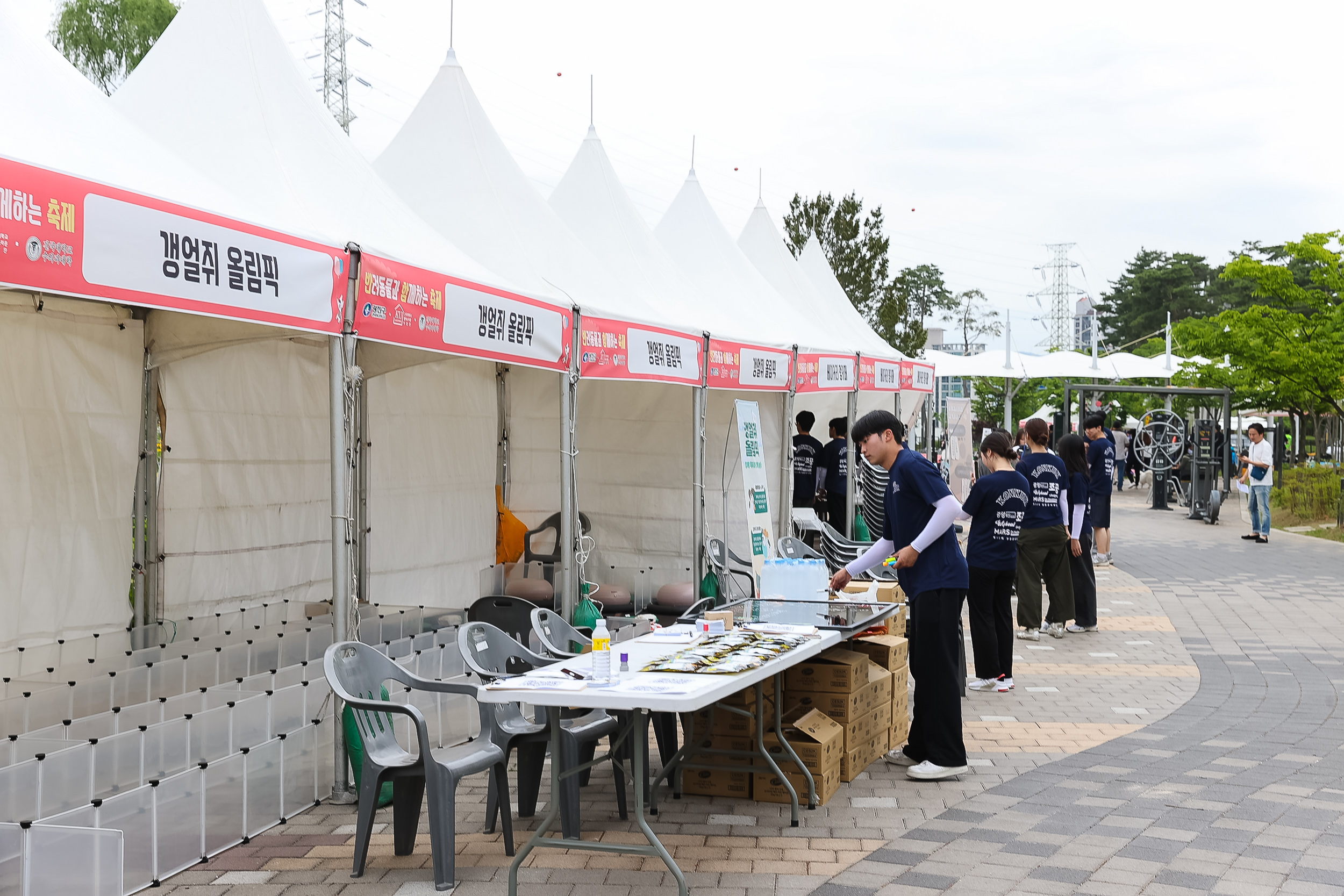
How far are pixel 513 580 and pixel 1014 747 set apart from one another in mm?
4956

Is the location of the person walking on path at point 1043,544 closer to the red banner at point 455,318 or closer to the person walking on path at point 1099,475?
the person walking on path at point 1099,475

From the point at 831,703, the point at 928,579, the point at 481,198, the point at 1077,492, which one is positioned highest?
the point at 481,198

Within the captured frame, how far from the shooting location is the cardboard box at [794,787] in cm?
524

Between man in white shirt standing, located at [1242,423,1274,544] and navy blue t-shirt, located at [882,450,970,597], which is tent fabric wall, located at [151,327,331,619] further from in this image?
man in white shirt standing, located at [1242,423,1274,544]

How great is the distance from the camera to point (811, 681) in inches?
222

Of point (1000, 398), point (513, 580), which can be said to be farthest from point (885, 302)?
point (513, 580)

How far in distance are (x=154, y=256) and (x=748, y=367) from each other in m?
6.60

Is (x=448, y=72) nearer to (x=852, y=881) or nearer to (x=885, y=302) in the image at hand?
(x=852, y=881)

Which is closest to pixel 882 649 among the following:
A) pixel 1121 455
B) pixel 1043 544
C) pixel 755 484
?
pixel 755 484

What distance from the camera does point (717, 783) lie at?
5.37 m

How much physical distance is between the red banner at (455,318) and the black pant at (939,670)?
8.51ft

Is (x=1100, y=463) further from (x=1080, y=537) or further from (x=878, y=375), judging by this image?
(x=878, y=375)

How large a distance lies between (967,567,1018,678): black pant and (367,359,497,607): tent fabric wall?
4.06 metres

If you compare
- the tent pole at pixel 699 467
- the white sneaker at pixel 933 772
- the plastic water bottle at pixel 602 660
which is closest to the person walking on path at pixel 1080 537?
the tent pole at pixel 699 467
